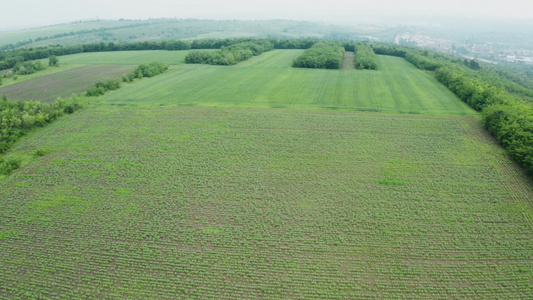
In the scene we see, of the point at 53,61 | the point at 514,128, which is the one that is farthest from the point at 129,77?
the point at 514,128

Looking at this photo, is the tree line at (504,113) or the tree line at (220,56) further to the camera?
the tree line at (220,56)

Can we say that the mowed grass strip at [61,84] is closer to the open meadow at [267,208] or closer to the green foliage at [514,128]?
the open meadow at [267,208]

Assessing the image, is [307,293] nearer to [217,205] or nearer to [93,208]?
[217,205]

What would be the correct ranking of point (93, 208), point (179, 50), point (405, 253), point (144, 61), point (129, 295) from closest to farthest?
point (129, 295) < point (405, 253) < point (93, 208) < point (144, 61) < point (179, 50)

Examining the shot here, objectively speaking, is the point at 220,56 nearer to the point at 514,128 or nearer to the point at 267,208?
the point at 267,208

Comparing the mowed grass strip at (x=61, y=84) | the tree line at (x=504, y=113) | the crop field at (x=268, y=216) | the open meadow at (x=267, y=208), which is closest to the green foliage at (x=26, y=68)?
the mowed grass strip at (x=61, y=84)

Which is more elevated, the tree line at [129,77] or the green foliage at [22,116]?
the tree line at [129,77]

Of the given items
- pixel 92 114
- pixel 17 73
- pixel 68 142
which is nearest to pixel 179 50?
pixel 17 73
